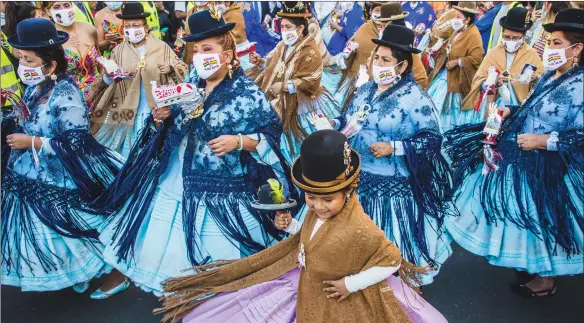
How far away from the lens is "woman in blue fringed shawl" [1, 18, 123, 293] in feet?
15.8

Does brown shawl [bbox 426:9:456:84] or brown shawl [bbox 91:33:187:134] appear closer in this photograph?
brown shawl [bbox 91:33:187:134]

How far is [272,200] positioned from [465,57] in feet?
17.4

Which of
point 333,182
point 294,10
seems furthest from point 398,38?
point 294,10

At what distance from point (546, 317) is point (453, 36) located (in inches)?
173

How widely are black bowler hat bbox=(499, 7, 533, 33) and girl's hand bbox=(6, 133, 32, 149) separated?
4741 millimetres

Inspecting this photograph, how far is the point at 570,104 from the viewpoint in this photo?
4.83 metres

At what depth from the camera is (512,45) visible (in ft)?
22.8

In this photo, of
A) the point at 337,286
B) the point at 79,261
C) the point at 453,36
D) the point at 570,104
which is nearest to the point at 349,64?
the point at 453,36

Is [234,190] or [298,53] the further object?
[298,53]

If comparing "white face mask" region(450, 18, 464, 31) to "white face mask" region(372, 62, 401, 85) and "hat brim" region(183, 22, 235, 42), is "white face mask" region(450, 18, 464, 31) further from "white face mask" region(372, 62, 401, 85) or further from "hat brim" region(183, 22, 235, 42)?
"hat brim" region(183, 22, 235, 42)

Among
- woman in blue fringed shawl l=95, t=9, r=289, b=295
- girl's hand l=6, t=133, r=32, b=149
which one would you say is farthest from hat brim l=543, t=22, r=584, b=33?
girl's hand l=6, t=133, r=32, b=149

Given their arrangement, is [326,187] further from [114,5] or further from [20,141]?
[114,5]

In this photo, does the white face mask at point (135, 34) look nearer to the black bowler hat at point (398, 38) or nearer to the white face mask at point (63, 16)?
the white face mask at point (63, 16)

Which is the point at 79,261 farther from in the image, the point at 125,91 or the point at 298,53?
the point at 298,53
